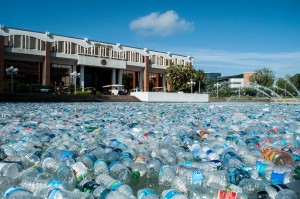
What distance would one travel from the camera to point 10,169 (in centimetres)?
259

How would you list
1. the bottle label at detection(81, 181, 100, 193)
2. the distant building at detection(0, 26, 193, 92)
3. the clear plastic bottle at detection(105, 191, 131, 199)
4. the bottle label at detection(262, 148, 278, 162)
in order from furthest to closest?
the distant building at detection(0, 26, 193, 92)
the bottle label at detection(262, 148, 278, 162)
the bottle label at detection(81, 181, 100, 193)
the clear plastic bottle at detection(105, 191, 131, 199)

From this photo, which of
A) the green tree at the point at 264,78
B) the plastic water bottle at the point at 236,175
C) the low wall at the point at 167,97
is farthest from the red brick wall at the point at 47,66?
the green tree at the point at 264,78

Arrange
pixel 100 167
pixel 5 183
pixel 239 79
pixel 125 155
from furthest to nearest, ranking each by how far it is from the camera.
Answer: pixel 239 79 → pixel 125 155 → pixel 100 167 → pixel 5 183

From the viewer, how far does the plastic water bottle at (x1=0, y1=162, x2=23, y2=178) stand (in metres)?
2.56

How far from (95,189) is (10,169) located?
1003mm

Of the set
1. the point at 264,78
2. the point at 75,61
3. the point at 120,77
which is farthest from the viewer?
the point at 264,78

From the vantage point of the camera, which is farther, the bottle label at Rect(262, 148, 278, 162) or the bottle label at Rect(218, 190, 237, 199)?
the bottle label at Rect(262, 148, 278, 162)

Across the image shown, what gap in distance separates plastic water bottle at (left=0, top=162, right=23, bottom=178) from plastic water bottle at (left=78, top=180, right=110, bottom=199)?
743 mm

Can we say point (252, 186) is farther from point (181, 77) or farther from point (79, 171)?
point (181, 77)

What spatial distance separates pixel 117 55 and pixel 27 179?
149 ft

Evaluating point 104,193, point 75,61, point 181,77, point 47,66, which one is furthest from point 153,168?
point 181,77

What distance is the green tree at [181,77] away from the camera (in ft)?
156

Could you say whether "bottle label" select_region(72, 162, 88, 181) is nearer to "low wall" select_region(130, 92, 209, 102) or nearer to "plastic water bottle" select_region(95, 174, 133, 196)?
"plastic water bottle" select_region(95, 174, 133, 196)

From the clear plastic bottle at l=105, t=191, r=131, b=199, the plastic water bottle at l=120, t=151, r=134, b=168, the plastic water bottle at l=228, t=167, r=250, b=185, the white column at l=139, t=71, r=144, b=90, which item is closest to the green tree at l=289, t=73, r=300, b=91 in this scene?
the white column at l=139, t=71, r=144, b=90
